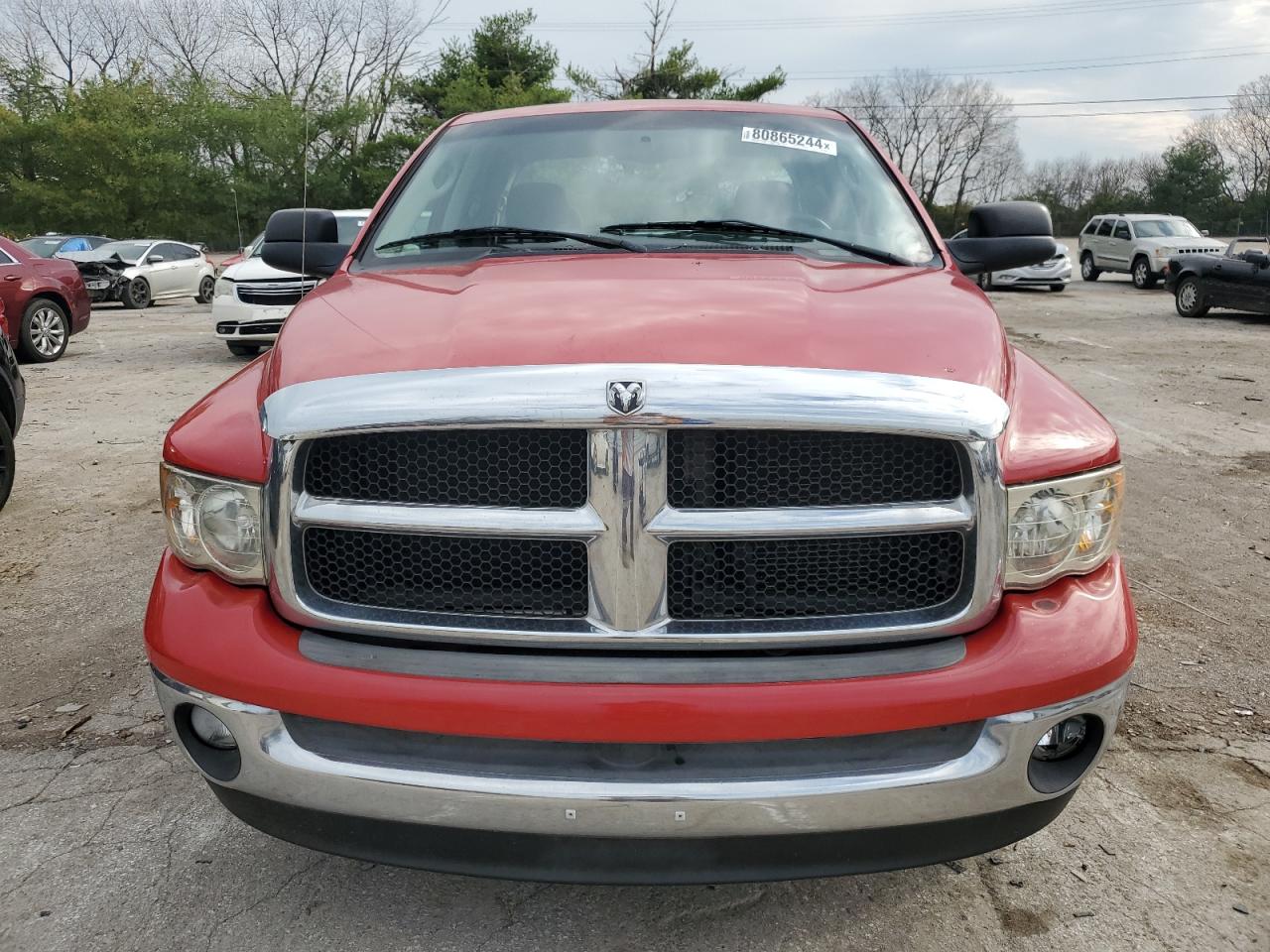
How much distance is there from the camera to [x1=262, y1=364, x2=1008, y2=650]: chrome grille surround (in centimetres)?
183

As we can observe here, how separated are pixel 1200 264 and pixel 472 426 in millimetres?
19230

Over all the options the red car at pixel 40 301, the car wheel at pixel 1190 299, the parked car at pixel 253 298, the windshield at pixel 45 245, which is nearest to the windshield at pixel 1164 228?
the car wheel at pixel 1190 299

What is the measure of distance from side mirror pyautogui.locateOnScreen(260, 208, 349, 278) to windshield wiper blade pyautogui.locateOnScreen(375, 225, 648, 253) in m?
0.32

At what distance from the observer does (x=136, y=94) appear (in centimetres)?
4434

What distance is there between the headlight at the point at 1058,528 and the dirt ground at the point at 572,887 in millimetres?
857

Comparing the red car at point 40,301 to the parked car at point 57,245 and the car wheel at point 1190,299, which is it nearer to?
the parked car at point 57,245

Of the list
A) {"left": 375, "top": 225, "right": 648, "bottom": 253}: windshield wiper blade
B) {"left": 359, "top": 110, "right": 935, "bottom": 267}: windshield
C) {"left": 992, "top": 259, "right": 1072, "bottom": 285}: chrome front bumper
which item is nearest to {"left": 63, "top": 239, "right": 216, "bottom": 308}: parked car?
{"left": 992, "top": 259, "right": 1072, "bottom": 285}: chrome front bumper

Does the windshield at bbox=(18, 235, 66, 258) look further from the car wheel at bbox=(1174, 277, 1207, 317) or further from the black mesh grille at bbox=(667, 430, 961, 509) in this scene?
the black mesh grille at bbox=(667, 430, 961, 509)

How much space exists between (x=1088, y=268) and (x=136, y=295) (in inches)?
931

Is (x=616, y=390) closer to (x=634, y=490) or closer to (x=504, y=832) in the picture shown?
(x=634, y=490)

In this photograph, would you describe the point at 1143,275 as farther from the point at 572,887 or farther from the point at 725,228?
the point at 572,887

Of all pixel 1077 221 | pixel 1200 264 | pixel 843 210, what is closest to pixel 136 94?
pixel 1200 264

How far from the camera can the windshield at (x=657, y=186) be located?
9.95 ft

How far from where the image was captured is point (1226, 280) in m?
17.2
